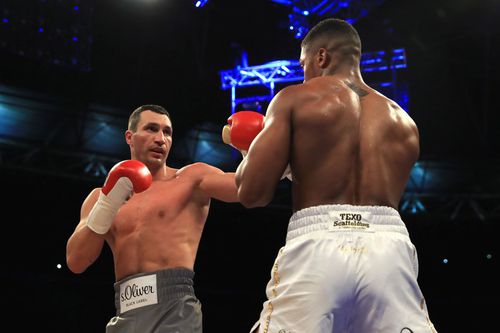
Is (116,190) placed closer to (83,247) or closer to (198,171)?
(83,247)

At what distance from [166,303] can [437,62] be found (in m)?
5.90

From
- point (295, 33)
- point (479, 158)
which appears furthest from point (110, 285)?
point (479, 158)

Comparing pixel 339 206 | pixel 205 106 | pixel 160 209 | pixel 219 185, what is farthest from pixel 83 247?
pixel 205 106

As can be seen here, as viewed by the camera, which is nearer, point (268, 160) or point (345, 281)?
point (345, 281)

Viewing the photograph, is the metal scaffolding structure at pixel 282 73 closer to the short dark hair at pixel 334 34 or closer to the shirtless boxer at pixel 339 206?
the short dark hair at pixel 334 34

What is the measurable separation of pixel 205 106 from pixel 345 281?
643 cm

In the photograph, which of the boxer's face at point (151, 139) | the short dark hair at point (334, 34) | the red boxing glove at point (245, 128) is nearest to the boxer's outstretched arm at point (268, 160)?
the short dark hair at point (334, 34)

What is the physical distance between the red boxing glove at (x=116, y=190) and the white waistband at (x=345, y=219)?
110 centimetres

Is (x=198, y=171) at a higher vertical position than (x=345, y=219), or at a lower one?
higher

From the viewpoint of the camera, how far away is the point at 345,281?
1.79 meters

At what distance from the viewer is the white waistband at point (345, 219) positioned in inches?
74.0

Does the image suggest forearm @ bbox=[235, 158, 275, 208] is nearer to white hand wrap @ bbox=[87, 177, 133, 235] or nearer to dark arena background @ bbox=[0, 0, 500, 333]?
white hand wrap @ bbox=[87, 177, 133, 235]

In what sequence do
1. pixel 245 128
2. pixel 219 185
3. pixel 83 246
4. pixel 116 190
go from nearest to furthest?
1. pixel 245 128
2. pixel 116 190
3. pixel 83 246
4. pixel 219 185

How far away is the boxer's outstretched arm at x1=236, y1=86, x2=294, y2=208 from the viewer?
1.94m
